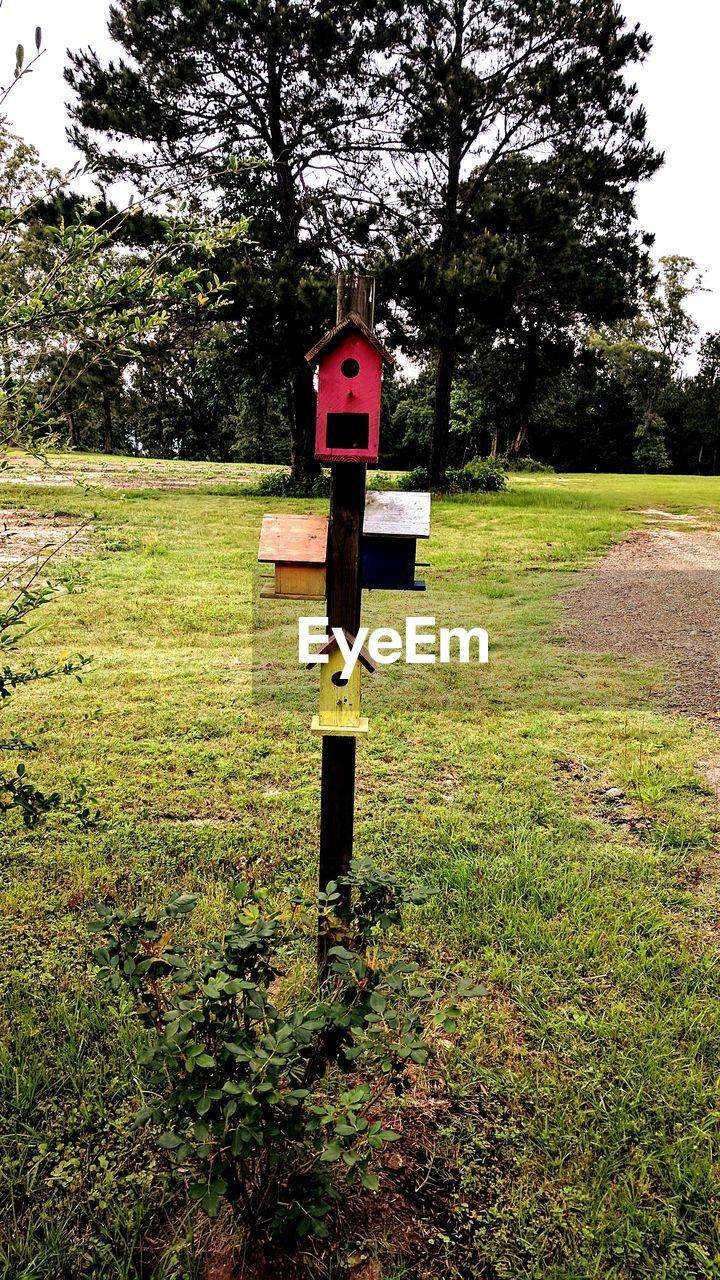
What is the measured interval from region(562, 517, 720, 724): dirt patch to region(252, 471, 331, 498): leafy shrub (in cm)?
660

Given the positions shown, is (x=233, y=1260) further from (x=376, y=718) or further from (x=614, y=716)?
(x=614, y=716)

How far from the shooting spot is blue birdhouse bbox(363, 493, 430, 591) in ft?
6.58

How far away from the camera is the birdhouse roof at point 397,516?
1999 millimetres

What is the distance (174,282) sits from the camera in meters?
2.10

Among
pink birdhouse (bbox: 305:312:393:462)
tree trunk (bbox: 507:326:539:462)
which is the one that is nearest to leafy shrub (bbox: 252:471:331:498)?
tree trunk (bbox: 507:326:539:462)

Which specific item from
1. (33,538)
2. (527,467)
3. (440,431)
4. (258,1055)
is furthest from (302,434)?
(258,1055)

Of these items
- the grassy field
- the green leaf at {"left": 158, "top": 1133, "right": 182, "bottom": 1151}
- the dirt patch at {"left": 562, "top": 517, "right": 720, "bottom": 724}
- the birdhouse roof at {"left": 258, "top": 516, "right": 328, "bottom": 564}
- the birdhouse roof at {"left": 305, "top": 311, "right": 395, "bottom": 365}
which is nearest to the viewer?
the green leaf at {"left": 158, "top": 1133, "right": 182, "bottom": 1151}

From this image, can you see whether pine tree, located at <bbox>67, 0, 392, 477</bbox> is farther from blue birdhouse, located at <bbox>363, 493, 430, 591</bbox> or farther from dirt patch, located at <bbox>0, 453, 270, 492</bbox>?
blue birdhouse, located at <bbox>363, 493, 430, 591</bbox>

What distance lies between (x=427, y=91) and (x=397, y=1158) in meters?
15.0

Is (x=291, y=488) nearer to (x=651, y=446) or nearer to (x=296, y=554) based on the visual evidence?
(x=296, y=554)

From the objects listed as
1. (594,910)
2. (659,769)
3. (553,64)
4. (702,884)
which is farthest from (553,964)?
(553,64)

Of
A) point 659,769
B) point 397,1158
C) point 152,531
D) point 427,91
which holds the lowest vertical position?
point 397,1158

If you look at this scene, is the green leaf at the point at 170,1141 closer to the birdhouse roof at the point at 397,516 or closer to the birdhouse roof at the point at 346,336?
the birdhouse roof at the point at 397,516

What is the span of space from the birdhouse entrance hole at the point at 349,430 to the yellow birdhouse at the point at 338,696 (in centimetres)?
49
